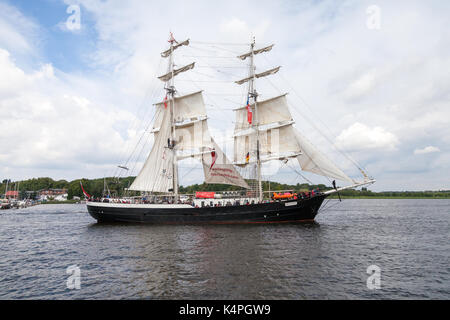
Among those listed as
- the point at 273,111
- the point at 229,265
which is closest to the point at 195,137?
the point at 273,111

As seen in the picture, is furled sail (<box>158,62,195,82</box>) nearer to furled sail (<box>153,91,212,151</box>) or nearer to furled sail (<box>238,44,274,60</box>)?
furled sail (<box>153,91,212,151</box>)

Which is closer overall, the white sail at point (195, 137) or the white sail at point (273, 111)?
the white sail at point (273, 111)

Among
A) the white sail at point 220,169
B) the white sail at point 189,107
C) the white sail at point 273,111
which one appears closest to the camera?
the white sail at point 220,169

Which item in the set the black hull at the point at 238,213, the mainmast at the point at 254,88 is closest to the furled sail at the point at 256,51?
the mainmast at the point at 254,88

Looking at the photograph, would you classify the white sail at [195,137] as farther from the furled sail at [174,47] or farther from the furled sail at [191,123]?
the furled sail at [174,47]

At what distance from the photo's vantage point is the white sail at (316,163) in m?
37.8

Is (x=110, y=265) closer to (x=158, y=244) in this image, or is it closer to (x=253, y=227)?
(x=158, y=244)

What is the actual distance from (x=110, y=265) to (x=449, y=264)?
23.6 metres

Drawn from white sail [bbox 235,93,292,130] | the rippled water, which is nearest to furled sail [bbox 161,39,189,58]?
white sail [bbox 235,93,292,130]

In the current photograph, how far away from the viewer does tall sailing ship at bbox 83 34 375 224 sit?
123 ft

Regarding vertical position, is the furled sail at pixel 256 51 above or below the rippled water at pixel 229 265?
above

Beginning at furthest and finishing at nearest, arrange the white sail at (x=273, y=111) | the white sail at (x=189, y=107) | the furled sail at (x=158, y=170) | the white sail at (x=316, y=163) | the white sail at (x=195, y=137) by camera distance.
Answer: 1. the white sail at (x=189, y=107)
2. the white sail at (x=195, y=137)
3. the white sail at (x=273, y=111)
4. the furled sail at (x=158, y=170)
5. the white sail at (x=316, y=163)

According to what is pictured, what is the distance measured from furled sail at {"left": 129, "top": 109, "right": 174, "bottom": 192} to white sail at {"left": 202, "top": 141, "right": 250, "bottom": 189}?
603cm

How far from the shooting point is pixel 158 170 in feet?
144
